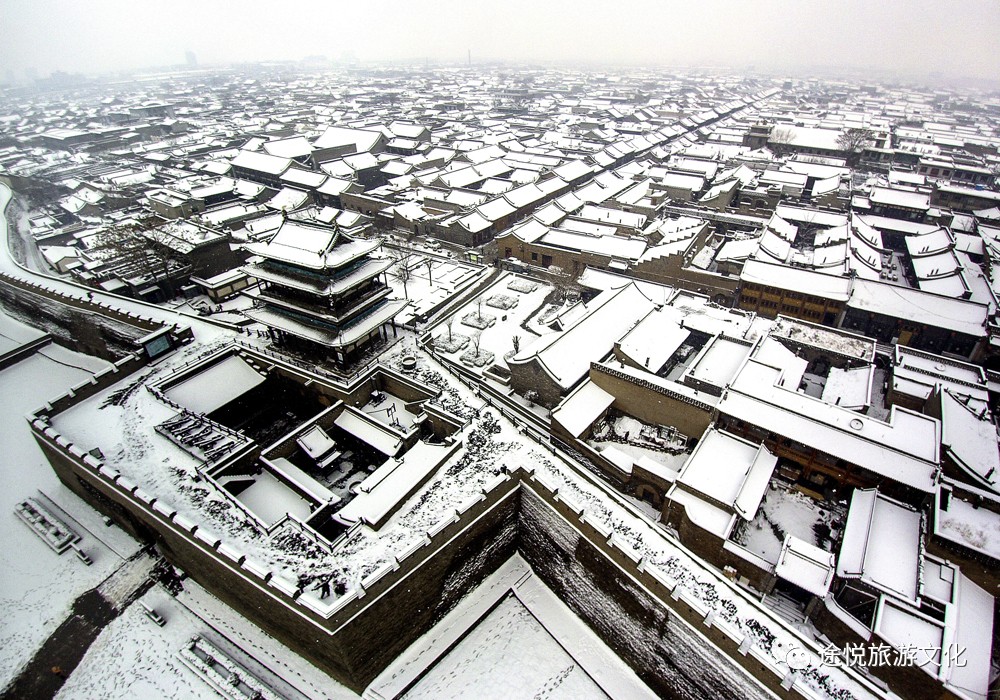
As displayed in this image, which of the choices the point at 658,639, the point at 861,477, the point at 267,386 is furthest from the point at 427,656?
the point at 861,477

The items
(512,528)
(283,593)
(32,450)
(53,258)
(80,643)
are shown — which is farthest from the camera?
(53,258)

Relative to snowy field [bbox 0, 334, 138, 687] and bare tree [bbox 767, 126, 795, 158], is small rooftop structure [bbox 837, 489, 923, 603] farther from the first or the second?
bare tree [bbox 767, 126, 795, 158]

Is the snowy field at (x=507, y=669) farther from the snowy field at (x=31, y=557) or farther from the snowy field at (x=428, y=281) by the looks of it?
the snowy field at (x=428, y=281)

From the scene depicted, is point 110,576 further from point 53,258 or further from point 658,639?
point 53,258

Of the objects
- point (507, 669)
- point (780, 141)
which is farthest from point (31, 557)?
point (780, 141)

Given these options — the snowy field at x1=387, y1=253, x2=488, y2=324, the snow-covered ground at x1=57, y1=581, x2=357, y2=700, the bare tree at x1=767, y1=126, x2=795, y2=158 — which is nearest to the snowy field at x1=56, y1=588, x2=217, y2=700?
the snow-covered ground at x1=57, y1=581, x2=357, y2=700

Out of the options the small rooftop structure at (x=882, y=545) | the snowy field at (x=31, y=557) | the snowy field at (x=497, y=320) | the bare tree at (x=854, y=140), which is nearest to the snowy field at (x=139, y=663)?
the snowy field at (x=31, y=557)
